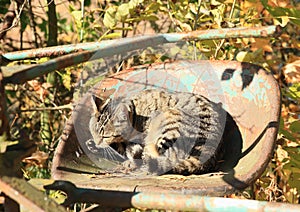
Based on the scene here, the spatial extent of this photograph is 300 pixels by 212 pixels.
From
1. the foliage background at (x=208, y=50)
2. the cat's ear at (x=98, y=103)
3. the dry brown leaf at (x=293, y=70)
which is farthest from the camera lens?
the dry brown leaf at (x=293, y=70)

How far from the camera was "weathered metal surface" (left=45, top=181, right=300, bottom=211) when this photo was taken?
3.95 feet

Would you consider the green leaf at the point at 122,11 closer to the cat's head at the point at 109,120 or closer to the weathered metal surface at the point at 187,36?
the cat's head at the point at 109,120

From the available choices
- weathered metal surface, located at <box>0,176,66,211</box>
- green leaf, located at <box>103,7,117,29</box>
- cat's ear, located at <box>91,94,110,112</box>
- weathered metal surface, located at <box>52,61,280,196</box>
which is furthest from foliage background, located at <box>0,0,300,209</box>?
weathered metal surface, located at <box>0,176,66,211</box>

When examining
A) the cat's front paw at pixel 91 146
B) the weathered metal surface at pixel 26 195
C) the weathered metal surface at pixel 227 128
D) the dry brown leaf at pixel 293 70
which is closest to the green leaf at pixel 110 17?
the weathered metal surface at pixel 227 128

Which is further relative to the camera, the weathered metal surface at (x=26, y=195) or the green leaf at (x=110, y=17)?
the green leaf at (x=110, y=17)

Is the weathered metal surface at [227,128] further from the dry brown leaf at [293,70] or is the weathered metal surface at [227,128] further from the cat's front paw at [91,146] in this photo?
the dry brown leaf at [293,70]

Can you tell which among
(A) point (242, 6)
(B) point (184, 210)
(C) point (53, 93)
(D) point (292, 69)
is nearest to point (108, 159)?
(B) point (184, 210)

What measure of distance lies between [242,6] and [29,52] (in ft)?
3.92

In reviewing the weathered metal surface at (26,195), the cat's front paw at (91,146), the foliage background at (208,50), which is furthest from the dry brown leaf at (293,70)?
the weathered metal surface at (26,195)

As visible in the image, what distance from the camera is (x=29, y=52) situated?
1.71 m

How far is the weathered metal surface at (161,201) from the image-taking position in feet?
3.95

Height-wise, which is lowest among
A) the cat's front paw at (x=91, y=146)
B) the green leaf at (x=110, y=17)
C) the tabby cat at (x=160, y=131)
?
the cat's front paw at (x=91, y=146)

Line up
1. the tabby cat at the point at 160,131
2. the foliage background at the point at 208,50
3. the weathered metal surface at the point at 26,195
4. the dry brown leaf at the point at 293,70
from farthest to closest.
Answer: the dry brown leaf at the point at 293,70
the foliage background at the point at 208,50
the tabby cat at the point at 160,131
the weathered metal surface at the point at 26,195

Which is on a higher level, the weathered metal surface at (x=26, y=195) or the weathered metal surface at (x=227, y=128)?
the weathered metal surface at (x=26, y=195)
